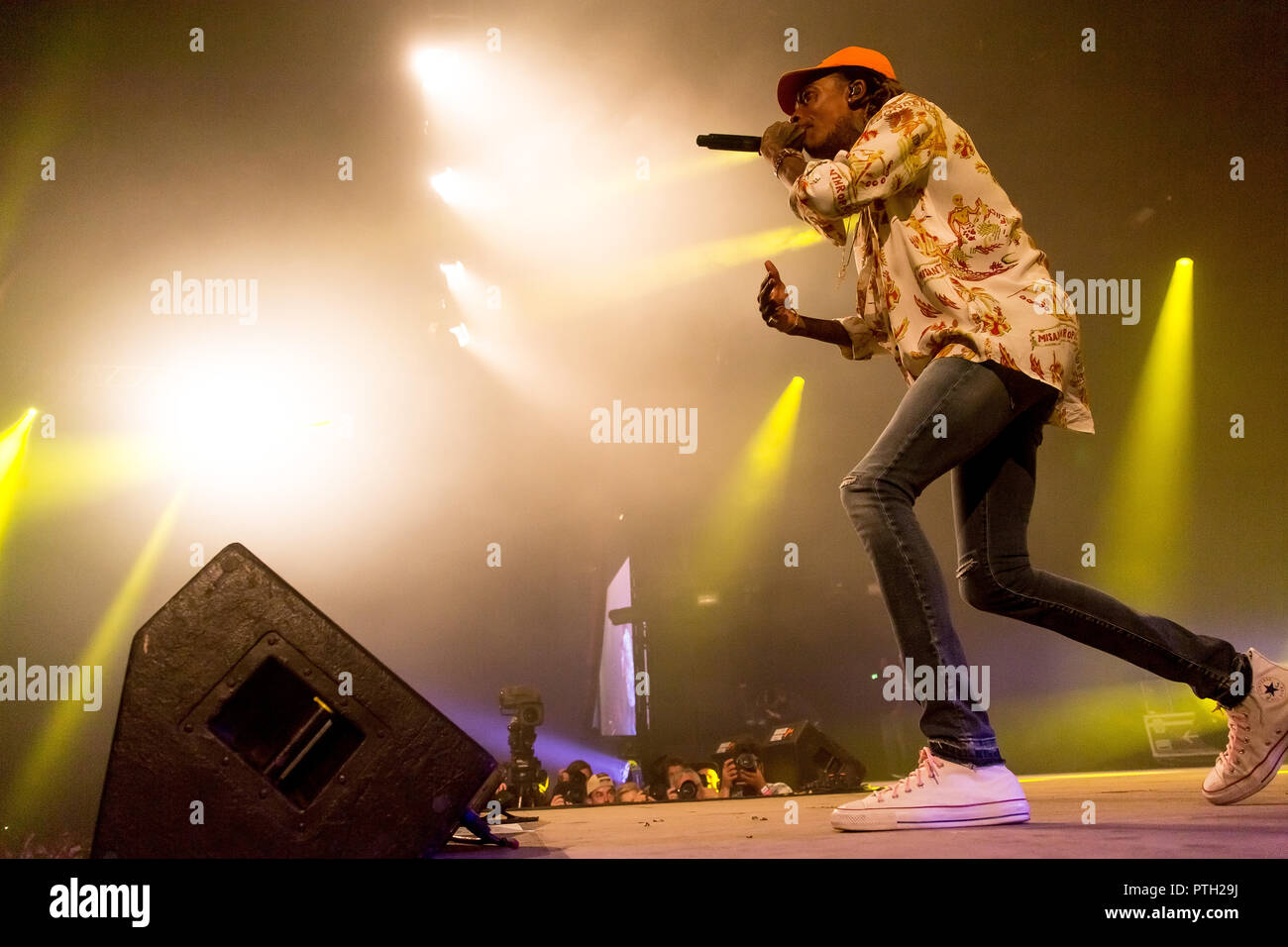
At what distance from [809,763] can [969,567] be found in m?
3.39

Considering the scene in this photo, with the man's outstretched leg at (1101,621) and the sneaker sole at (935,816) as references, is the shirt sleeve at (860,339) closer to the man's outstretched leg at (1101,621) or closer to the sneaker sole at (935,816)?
the man's outstretched leg at (1101,621)

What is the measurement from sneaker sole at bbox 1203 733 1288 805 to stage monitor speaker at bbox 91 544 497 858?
5.41 ft

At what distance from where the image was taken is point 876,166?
1777mm

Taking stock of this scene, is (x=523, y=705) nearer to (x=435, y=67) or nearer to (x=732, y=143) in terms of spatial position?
(x=732, y=143)

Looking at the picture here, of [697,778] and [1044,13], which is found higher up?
[1044,13]

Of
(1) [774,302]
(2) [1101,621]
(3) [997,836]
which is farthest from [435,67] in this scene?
(3) [997,836]

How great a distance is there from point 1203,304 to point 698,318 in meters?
3.60

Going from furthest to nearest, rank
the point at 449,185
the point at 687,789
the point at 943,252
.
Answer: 1. the point at 449,185
2. the point at 687,789
3. the point at 943,252

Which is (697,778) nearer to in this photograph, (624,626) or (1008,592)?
(624,626)

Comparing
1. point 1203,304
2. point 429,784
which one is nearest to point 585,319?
point 1203,304

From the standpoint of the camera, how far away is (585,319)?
6305 mm

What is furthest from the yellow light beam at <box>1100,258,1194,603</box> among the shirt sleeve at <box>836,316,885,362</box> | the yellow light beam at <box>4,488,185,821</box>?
the yellow light beam at <box>4,488,185,821</box>

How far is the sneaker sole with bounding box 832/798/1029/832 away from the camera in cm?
171

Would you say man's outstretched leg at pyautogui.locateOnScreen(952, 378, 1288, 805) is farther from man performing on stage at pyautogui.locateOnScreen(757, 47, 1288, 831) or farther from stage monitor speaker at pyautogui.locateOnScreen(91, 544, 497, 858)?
stage monitor speaker at pyautogui.locateOnScreen(91, 544, 497, 858)
